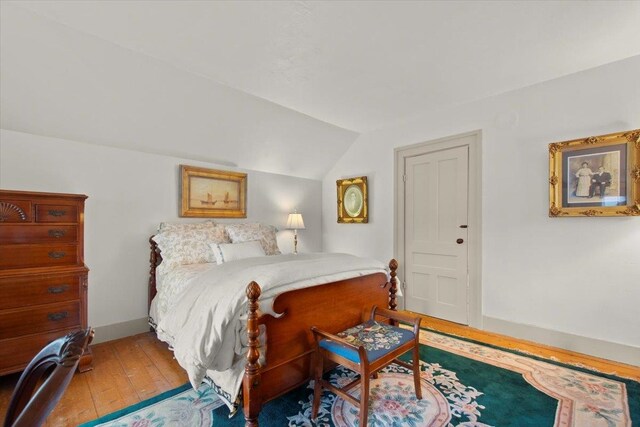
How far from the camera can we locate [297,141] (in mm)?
4125

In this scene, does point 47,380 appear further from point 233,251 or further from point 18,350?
point 233,251

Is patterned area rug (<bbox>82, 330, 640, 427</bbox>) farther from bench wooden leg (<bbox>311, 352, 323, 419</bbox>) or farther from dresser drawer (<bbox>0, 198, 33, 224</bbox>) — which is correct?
dresser drawer (<bbox>0, 198, 33, 224</bbox>)

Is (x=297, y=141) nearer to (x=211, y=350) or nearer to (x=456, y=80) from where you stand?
(x=456, y=80)

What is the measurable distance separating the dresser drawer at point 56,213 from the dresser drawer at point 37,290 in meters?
0.44

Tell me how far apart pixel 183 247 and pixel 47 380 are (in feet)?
8.10

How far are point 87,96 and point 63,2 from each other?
0.89m

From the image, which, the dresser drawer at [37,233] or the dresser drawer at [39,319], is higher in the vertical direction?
the dresser drawer at [37,233]

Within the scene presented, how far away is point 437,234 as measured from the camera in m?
3.59

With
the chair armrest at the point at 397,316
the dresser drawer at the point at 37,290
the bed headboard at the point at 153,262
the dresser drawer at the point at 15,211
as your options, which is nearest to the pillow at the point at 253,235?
the bed headboard at the point at 153,262

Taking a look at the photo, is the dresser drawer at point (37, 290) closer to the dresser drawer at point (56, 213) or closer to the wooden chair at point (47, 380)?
the dresser drawer at point (56, 213)

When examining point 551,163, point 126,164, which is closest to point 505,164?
point 551,163

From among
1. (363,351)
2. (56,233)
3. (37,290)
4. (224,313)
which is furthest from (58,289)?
(363,351)

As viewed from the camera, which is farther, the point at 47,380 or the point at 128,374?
the point at 128,374

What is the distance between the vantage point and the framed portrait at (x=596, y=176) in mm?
2410
